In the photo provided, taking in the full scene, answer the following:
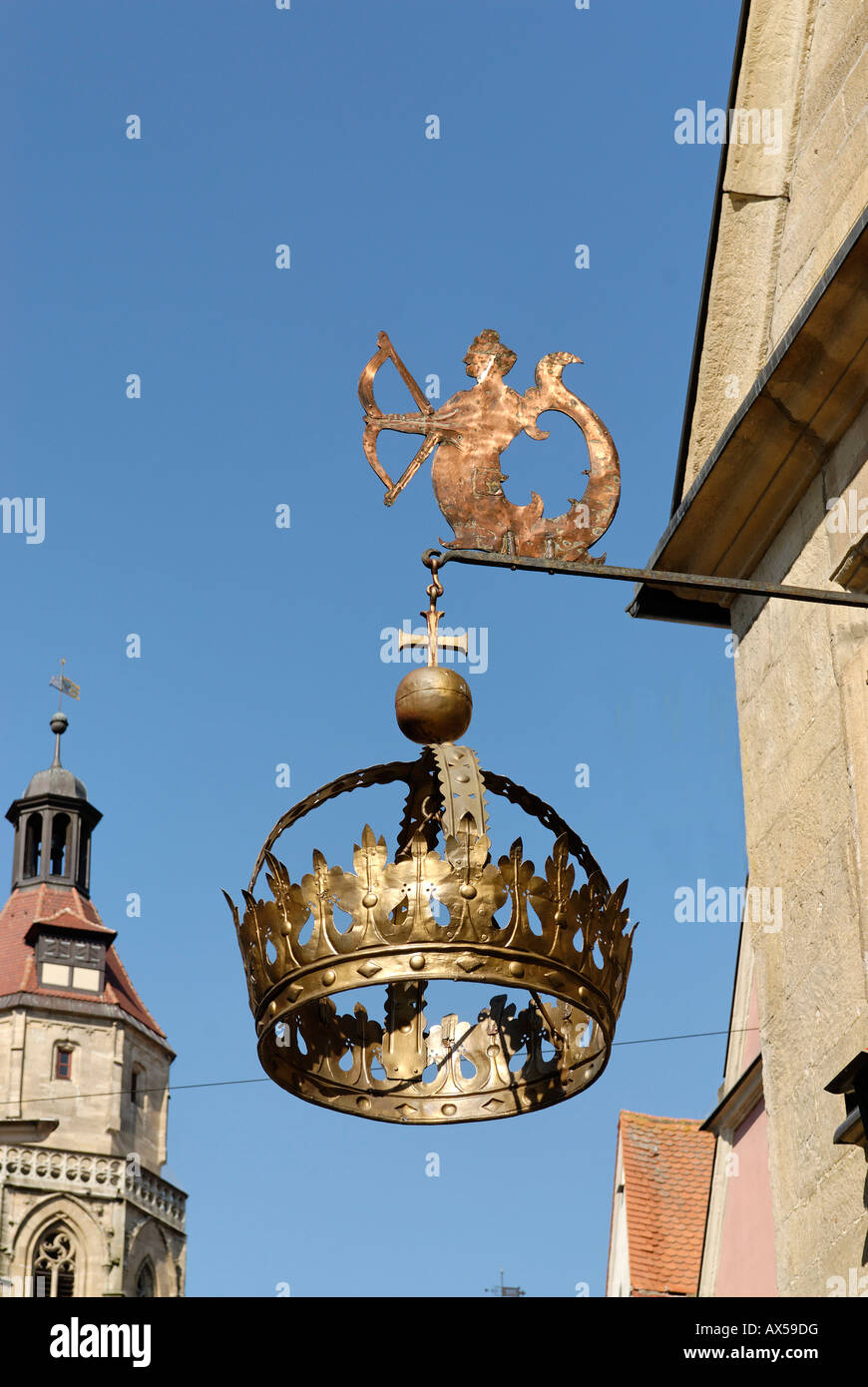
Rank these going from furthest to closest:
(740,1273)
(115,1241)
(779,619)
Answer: (115,1241), (740,1273), (779,619)

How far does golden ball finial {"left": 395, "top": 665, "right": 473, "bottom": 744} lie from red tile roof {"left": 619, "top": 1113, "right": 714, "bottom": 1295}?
9650mm

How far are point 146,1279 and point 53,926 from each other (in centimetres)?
1241

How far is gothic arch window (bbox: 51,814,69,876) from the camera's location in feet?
252

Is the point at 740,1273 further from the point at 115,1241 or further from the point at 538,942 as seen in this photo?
the point at 115,1241

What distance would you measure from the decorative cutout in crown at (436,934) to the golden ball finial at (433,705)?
5 cm

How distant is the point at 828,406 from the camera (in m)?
6.41

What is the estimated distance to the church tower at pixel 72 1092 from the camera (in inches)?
2771

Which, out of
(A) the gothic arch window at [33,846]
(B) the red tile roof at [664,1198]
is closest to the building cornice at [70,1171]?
(A) the gothic arch window at [33,846]

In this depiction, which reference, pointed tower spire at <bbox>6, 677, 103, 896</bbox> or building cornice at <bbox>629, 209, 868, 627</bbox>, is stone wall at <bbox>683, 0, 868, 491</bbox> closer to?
building cornice at <bbox>629, 209, 868, 627</bbox>

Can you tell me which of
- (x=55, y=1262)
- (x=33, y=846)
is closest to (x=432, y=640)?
(x=55, y=1262)

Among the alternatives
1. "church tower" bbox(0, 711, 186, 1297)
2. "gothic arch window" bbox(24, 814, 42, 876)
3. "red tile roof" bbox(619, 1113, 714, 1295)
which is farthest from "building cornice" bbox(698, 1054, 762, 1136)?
"gothic arch window" bbox(24, 814, 42, 876)

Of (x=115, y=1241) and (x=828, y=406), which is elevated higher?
(x=115, y=1241)
